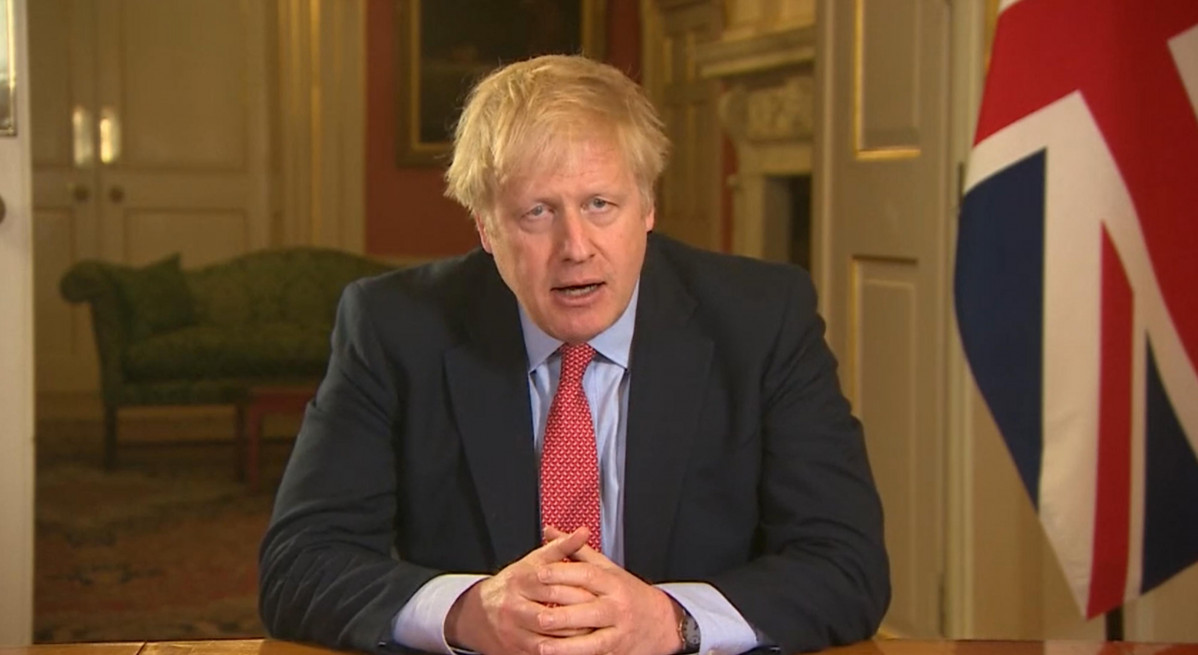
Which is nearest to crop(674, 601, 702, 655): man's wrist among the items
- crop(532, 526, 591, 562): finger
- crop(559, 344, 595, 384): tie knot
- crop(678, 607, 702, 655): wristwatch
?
crop(678, 607, 702, 655): wristwatch

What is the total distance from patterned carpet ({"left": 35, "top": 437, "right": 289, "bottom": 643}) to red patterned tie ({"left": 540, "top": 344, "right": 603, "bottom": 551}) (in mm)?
2438

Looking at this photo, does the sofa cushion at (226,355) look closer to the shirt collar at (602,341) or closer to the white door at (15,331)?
the white door at (15,331)

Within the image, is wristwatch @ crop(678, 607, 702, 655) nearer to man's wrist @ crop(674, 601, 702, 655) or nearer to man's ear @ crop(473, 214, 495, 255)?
man's wrist @ crop(674, 601, 702, 655)

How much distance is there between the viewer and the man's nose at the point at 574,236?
157cm

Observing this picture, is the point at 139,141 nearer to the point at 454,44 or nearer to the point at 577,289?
the point at 454,44

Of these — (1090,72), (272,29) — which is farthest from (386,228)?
(1090,72)

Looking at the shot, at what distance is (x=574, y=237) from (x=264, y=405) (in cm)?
465

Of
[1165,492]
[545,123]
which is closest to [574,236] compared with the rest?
[545,123]

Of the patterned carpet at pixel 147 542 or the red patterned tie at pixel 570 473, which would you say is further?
the patterned carpet at pixel 147 542

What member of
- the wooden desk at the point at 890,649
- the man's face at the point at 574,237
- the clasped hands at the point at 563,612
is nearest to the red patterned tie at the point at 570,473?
the man's face at the point at 574,237

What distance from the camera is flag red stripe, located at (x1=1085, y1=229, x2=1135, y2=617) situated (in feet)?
7.81

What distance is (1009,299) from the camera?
8.02ft

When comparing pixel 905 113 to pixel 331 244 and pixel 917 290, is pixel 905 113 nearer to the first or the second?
pixel 917 290

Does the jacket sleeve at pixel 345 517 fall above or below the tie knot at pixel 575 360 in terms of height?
below
